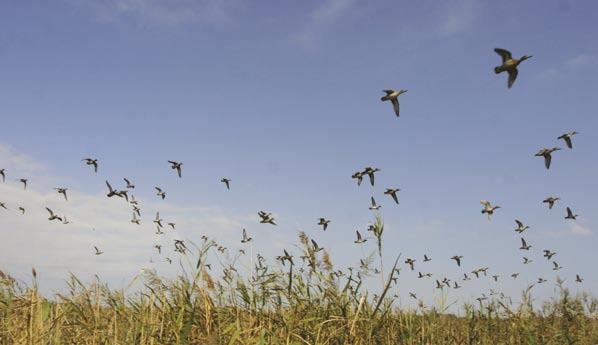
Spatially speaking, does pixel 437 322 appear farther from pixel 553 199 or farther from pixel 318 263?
pixel 553 199

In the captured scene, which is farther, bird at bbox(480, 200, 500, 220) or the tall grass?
bird at bbox(480, 200, 500, 220)

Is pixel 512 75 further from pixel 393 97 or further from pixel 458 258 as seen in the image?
pixel 458 258

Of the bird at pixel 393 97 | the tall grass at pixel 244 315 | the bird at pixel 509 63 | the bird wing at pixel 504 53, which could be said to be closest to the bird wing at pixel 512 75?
the bird at pixel 509 63

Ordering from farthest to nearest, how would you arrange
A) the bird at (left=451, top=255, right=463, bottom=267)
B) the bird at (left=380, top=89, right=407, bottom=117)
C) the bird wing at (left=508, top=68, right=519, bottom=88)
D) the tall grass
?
the bird at (left=451, top=255, right=463, bottom=267)
the bird at (left=380, top=89, right=407, bottom=117)
the bird wing at (left=508, top=68, right=519, bottom=88)
the tall grass

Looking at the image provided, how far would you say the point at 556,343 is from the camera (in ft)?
21.7

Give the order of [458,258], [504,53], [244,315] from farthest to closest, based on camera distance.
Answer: [458,258]
[504,53]
[244,315]

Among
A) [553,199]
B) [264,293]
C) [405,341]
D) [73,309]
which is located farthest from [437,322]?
[553,199]

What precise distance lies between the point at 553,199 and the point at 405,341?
1789 centimetres

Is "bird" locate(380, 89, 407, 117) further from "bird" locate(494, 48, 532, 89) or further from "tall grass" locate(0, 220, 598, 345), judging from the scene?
"tall grass" locate(0, 220, 598, 345)

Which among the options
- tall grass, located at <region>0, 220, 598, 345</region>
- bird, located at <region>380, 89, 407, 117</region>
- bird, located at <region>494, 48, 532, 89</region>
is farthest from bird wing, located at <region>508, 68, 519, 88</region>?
tall grass, located at <region>0, 220, 598, 345</region>

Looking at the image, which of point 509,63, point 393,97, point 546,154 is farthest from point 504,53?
point 546,154

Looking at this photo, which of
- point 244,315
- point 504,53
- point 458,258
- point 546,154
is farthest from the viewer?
point 458,258

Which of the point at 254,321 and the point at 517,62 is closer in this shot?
the point at 254,321

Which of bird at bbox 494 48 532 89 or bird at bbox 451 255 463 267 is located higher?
bird at bbox 494 48 532 89
